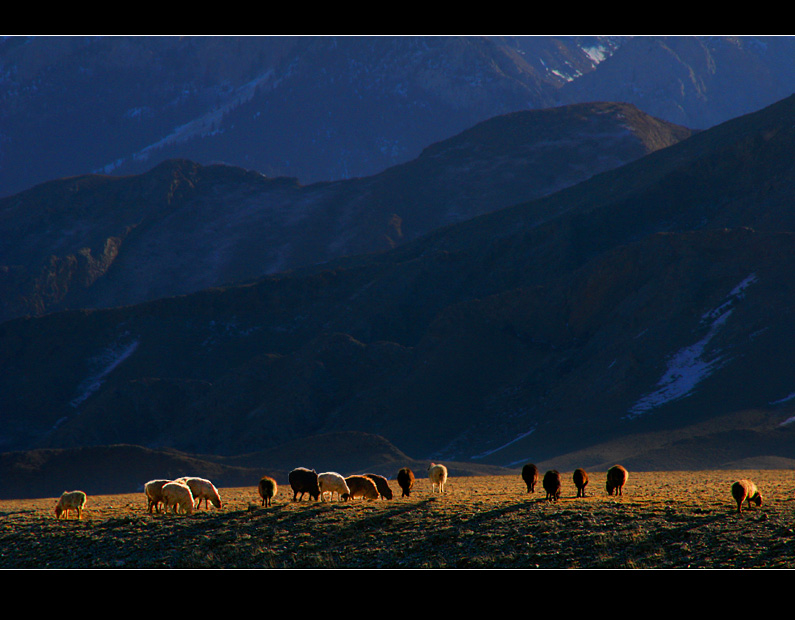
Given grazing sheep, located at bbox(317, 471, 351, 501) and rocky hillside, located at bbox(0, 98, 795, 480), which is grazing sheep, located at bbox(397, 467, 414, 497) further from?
rocky hillside, located at bbox(0, 98, 795, 480)

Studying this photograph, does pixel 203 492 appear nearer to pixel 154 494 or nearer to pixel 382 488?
pixel 154 494

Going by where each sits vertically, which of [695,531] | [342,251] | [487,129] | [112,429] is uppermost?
[487,129]

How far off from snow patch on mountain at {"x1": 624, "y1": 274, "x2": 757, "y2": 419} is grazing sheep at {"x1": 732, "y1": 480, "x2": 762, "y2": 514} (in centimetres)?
4423

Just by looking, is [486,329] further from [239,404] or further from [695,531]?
[695,531]

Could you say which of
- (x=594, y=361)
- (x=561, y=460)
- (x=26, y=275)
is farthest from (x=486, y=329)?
(x=26, y=275)

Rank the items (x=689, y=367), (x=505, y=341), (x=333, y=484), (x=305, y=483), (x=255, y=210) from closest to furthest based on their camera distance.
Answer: (x=333, y=484), (x=305, y=483), (x=689, y=367), (x=505, y=341), (x=255, y=210)

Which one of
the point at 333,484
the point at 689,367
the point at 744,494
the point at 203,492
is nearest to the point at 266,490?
the point at 203,492

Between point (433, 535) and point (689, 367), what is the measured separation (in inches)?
2106

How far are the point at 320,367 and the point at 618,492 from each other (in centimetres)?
6117

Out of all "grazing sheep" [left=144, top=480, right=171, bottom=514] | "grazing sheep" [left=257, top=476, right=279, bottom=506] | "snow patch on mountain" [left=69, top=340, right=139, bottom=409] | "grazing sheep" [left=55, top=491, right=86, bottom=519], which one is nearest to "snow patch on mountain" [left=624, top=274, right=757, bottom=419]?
"grazing sheep" [left=257, top=476, right=279, bottom=506]

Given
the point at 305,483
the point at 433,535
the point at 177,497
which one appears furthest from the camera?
the point at 305,483

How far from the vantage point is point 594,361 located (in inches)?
2904

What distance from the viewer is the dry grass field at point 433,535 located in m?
16.7

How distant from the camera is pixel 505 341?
8069cm
